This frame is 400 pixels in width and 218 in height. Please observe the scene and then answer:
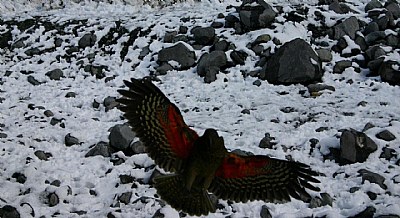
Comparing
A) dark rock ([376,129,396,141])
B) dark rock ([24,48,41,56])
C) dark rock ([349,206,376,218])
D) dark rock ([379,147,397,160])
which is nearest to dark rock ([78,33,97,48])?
dark rock ([24,48,41,56])

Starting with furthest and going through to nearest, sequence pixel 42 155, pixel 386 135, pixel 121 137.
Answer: pixel 121 137 < pixel 42 155 < pixel 386 135

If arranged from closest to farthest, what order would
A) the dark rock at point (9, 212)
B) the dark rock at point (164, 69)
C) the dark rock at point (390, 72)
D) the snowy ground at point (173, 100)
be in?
the dark rock at point (9, 212)
the snowy ground at point (173, 100)
the dark rock at point (390, 72)
the dark rock at point (164, 69)

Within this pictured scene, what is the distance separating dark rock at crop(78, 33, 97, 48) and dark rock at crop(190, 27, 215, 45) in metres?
2.35

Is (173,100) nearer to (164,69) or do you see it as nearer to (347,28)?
(164,69)

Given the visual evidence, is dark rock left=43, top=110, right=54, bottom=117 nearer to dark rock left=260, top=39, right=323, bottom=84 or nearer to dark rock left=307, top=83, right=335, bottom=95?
dark rock left=260, top=39, right=323, bottom=84

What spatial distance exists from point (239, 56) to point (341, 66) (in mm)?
1878

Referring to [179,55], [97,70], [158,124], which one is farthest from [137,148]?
[97,70]

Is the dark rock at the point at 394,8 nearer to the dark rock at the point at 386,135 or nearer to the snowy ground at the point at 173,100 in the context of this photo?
the snowy ground at the point at 173,100

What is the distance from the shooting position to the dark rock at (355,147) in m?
5.87

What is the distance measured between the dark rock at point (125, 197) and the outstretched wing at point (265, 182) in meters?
2.12

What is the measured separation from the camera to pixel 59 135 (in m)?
6.97

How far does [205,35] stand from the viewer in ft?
32.2

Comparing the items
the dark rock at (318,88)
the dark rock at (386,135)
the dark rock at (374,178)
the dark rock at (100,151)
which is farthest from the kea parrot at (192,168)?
the dark rock at (318,88)

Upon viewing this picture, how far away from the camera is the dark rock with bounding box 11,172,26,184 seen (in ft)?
18.6
